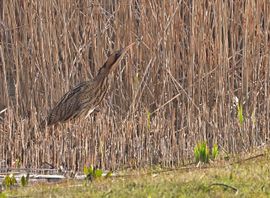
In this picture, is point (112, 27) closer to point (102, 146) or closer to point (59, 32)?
point (59, 32)

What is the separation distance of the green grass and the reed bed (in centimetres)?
125

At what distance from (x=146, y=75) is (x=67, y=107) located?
987mm

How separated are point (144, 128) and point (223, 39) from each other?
1511mm

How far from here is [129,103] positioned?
7.92 m

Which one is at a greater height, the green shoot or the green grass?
the green grass

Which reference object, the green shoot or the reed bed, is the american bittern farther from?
the green shoot

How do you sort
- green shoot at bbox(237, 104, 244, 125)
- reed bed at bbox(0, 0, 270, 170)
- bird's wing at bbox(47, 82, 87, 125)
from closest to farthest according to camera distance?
reed bed at bbox(0, 0, 270, 170)
green shoot at bbox(237, 104, 244, 125)
bird's wing at bbox(47, 82, 87, 125)

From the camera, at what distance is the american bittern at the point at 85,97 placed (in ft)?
24.0

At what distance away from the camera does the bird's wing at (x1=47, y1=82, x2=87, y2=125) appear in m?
7.30

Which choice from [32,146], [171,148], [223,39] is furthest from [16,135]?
[223,39]

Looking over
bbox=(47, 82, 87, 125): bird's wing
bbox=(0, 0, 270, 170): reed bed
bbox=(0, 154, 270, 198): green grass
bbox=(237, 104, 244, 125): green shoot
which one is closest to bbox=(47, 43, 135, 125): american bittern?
bbox=(47, 82, 87, 125): bird's wing

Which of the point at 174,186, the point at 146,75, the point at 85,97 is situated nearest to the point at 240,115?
the point at 146,75

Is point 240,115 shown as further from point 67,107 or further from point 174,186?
point 174,186

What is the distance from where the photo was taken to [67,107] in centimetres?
734
